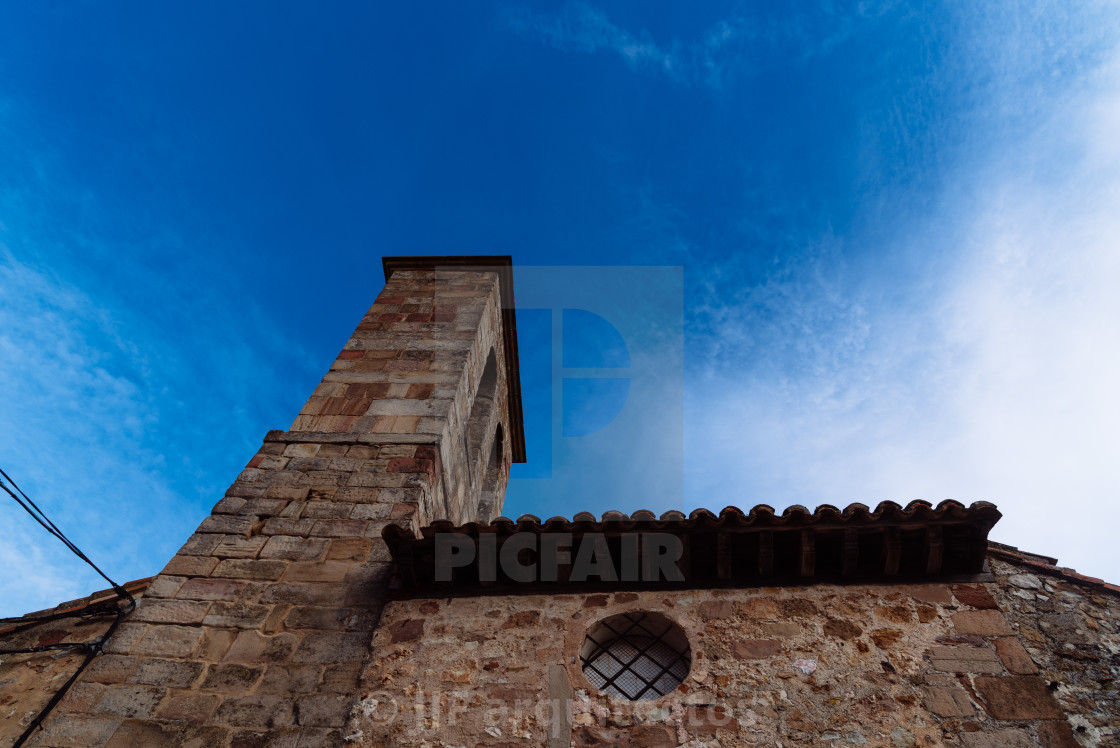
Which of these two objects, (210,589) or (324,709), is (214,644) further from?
(324,709)

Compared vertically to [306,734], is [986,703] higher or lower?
higher

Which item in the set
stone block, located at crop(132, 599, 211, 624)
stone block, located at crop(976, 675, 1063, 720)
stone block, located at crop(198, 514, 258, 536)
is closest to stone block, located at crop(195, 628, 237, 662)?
stone block, located at crop(132, 599, 211, 624)

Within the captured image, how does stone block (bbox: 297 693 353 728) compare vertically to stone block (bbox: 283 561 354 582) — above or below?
below

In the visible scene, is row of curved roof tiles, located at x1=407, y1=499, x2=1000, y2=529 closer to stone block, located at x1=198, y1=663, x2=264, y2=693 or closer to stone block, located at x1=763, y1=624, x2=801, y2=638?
stone block, located at x1=763, y1=624, x2=801, y2=638

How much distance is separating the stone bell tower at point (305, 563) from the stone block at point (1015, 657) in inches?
141

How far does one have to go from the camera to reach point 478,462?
7961mm

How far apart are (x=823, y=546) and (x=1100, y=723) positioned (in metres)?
1.50

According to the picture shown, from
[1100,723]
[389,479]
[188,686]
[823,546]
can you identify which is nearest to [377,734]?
[188,686]

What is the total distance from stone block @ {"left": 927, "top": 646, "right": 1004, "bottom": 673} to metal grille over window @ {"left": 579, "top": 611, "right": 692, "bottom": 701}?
133cm

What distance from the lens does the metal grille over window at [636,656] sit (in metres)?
3.81

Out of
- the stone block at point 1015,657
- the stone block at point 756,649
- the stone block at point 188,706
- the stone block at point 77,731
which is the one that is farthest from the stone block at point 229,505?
the stone block at point 1015,657

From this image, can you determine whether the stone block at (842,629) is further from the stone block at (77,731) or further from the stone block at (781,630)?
the stone block at (77,731)

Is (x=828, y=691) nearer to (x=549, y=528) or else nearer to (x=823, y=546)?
(x=823, y=546)

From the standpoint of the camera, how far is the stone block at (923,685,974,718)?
3.43 metres
